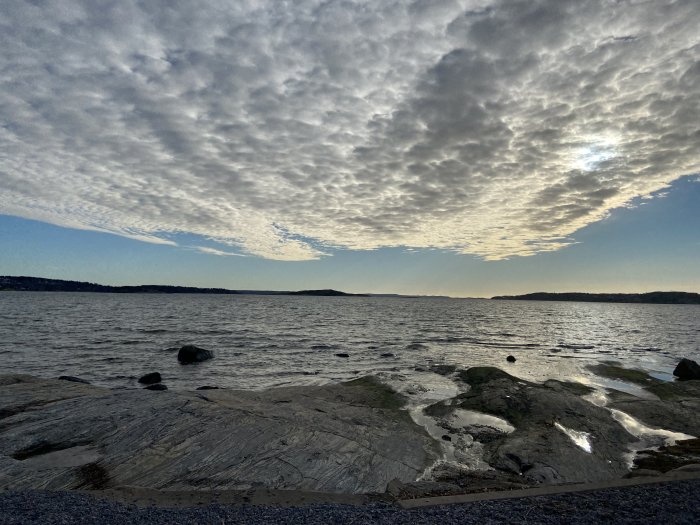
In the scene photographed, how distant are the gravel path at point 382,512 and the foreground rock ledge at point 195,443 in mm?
1963

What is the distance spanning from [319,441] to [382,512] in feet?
17.8

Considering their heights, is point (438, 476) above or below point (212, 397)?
below

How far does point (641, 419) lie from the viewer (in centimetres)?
2033

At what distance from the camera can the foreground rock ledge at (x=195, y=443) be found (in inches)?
472

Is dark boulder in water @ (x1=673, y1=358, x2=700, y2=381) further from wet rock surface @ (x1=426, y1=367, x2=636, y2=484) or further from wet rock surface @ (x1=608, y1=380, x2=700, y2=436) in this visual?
wet rock surface @ (x1=426, y1=367, x2=636, y2=484)

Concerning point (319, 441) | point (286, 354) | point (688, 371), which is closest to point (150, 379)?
point (286, 354)

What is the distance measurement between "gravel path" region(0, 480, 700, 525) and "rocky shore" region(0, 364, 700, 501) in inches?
74.2

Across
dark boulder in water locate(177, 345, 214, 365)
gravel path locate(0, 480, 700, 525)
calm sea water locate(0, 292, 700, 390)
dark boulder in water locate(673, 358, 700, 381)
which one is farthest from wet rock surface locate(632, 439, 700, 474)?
dark boulder in water locate(177, 345, 214, 365)

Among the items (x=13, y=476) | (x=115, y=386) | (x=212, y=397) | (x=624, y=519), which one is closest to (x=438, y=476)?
(x=624, y=519)

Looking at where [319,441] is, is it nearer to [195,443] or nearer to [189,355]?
[195,443]

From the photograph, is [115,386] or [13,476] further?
[115,386]

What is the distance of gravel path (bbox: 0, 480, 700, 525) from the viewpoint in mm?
8914

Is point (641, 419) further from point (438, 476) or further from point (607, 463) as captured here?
point (438, 476)

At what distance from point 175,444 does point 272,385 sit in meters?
14.5
